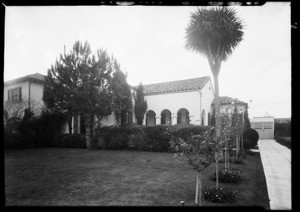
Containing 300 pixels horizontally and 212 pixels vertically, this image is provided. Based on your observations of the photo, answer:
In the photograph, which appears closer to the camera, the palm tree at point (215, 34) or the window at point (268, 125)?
the palm tree at point (215, 34)

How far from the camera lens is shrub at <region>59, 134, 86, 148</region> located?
17.1m

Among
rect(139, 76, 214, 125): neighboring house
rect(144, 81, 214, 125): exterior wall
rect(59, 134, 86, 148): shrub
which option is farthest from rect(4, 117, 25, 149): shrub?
rect(144, 81, 214, 125): exterior wall

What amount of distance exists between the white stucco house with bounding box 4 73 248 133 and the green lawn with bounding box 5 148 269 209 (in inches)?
406

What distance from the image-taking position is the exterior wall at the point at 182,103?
66.1 ft

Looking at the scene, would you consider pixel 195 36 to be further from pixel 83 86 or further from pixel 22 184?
pixel 22 184

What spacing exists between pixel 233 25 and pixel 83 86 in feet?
34.6

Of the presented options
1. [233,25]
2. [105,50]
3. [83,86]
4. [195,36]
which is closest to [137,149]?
[83,86]

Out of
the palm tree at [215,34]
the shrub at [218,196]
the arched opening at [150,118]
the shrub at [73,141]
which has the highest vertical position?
the palm tree at [215,34]

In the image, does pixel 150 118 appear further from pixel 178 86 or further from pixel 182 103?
pixel 178 86

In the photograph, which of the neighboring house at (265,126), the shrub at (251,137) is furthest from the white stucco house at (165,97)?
the neighboring house at (265,126)

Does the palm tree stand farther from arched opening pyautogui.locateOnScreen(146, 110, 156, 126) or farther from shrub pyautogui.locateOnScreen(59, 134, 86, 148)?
arched opening pyautogui.locateOnScreen(146, 110, 156, 126)

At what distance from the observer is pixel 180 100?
2089cm

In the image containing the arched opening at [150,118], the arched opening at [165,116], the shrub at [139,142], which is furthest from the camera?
the arched opening at [150,118]

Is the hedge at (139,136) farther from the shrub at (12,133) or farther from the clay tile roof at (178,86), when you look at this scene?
the clay tile roof at (178,86)
